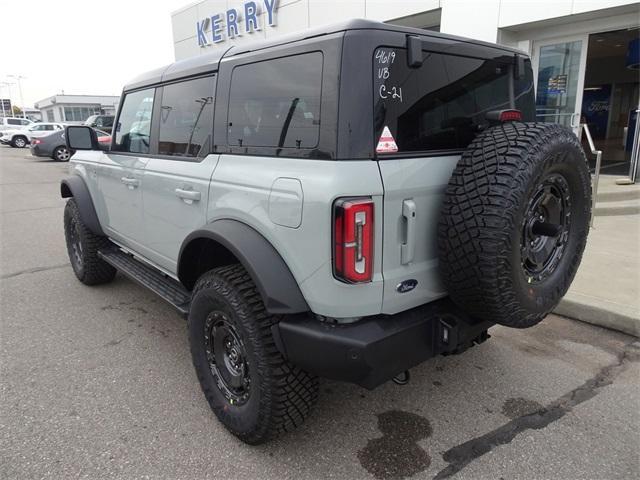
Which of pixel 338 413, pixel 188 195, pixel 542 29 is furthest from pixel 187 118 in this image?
pixel 542 29

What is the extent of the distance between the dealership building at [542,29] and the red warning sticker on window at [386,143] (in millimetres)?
6776

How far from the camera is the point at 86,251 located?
4547mm

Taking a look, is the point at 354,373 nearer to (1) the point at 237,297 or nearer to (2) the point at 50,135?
(1) the point at 237,297

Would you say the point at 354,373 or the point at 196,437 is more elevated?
the point at 354,373

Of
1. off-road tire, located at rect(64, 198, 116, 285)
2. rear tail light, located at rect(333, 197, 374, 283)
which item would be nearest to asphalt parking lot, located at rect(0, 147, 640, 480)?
off-road tire, located at rect(64, 198, 116, 285)

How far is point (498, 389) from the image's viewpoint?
298 cm

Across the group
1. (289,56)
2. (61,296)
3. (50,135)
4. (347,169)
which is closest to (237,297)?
(347,169)

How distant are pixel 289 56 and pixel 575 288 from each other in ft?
11.2

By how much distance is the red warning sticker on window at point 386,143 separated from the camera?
2023mm

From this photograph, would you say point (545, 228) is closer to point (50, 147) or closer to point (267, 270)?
point (267, 270)

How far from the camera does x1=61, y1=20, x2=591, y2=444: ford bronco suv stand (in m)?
1.98

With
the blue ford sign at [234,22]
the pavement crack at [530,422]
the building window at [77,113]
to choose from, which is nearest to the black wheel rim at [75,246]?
the pavement crack at [530,422]

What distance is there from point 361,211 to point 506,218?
0.60 metres

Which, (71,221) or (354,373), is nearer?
(354,373)
